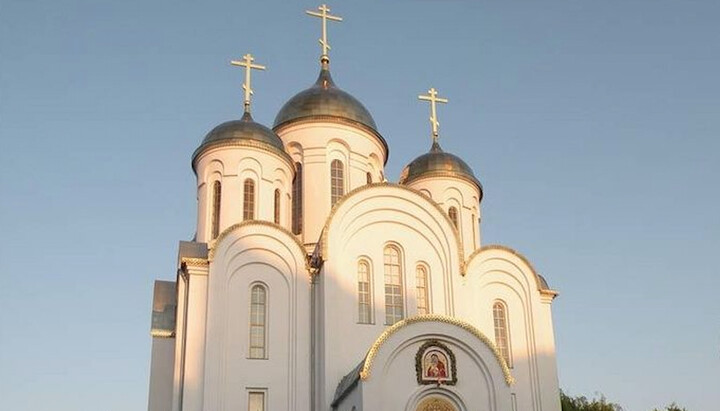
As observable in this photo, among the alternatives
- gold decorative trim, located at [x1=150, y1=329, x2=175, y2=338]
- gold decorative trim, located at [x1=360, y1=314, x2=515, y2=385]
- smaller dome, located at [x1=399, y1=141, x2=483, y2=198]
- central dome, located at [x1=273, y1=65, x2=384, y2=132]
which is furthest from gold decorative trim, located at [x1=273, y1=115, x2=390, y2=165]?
gold decorative trim, located at [x1=360, y1=314, x2=515, y2=385]

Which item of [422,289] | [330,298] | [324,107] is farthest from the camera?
[324,107]

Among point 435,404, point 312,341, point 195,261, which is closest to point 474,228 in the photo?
point 312,341

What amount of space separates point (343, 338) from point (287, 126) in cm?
769

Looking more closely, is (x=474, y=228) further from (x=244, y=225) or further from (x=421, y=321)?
(x=421, y=321)

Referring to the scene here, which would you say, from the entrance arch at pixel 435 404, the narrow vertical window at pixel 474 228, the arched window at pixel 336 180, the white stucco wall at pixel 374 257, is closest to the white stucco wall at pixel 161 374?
the white stucco wall at pixel 374 257

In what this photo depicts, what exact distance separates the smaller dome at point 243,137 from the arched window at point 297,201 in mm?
954

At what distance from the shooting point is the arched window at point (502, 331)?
1950 cm

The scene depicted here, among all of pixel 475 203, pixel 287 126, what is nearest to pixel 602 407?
pixel 475 203

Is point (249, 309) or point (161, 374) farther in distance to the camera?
point (161, 374)

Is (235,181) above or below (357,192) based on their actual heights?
above

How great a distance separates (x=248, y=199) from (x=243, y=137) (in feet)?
5.29

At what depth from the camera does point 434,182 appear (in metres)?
23.6

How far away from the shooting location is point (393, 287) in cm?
1880

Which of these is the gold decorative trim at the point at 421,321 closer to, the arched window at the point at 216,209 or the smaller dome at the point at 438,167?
the arched window at the point at 216,209
